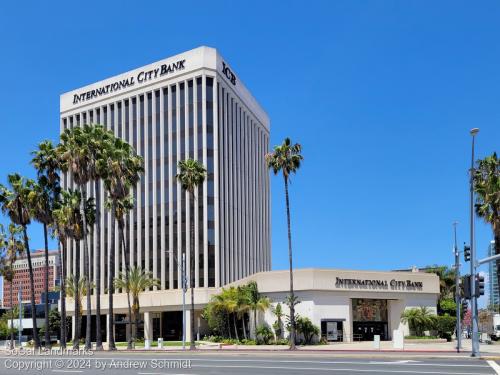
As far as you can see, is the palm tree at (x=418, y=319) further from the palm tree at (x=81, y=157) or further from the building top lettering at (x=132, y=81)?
the building top lettering at (x=132, y=81)

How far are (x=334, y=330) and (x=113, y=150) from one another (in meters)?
27.6

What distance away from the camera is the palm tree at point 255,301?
63.3 meters

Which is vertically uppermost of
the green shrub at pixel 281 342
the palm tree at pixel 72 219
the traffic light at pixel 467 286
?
the palm tree at pixel 72 219

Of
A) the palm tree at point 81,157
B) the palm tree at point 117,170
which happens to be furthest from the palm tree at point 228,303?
the palm tree at point 81,157

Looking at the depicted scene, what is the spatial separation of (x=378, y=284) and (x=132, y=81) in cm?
5010

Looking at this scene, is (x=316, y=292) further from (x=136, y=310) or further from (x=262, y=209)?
(x=262, y=209)

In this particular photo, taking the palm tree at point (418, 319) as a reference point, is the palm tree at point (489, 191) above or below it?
above

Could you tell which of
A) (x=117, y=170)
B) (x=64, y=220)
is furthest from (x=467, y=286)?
(x=64, y=220)

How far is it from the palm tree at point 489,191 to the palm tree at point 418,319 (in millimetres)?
10018

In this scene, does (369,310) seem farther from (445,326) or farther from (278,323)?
(278,323)

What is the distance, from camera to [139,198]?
93750 mm

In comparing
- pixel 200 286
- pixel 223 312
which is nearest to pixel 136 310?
pixel 223 312

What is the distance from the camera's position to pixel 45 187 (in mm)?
65062

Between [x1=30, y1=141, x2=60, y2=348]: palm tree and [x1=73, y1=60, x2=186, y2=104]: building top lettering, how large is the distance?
3023 centimetres
